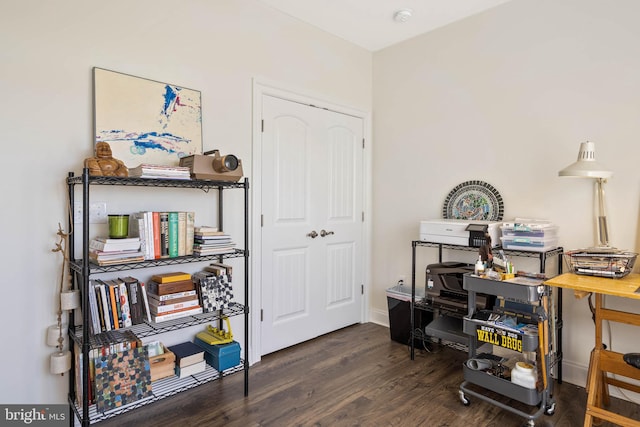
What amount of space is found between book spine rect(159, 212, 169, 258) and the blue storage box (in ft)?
2.38

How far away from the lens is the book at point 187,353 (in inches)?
92.7

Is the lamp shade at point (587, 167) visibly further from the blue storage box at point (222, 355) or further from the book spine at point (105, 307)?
the book spine at point (105, 307)

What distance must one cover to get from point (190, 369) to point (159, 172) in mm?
1219

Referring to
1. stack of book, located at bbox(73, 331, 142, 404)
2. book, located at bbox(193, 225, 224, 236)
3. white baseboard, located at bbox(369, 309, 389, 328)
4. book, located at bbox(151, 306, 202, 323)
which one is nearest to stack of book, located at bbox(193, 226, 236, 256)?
book, located at bbox(193, 225, 224, 236)

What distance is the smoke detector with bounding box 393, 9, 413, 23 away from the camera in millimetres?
3025

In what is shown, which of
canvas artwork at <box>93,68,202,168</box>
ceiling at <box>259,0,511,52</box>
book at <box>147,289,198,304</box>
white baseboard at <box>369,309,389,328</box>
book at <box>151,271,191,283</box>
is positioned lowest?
white baseboard at <box>369,309,389,328</box>

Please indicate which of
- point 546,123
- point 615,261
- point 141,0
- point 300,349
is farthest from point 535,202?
point 141,0

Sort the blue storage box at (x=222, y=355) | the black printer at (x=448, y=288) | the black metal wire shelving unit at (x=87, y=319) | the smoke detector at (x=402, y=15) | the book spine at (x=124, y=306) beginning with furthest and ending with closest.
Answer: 1. the smoke detector at (x=402, y=15)
2. the black printer at (x=448, y=288)
3. the blue storage box at (x=222, y=355)
4. the book spine at (x=124, y=306)
5. the black metal wire shelving unit at (x=87, y=319)

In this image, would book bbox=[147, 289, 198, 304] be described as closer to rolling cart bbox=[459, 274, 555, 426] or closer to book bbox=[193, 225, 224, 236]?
book bbox=[193, 225, 224, 236]

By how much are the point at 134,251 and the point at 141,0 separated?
1.53 m

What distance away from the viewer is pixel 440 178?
3352 millimetres

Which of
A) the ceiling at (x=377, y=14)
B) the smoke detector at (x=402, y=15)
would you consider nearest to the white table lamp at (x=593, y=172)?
the ceiling at (x=377, y=14)

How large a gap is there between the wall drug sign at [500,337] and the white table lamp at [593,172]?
Answer: 86 centimetres

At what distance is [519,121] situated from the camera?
114 inches
